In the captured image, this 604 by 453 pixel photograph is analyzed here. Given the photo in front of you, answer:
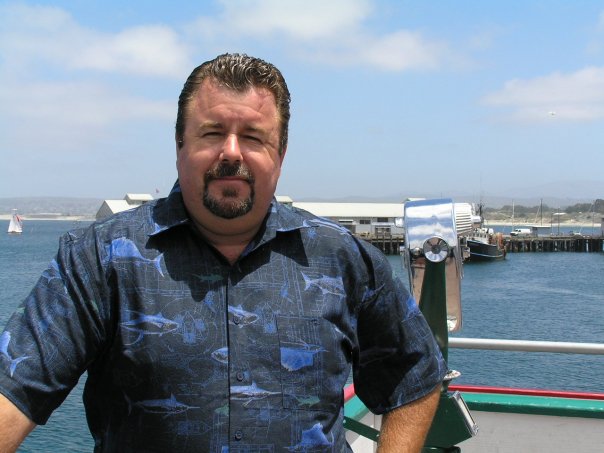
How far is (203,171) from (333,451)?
0.80 m

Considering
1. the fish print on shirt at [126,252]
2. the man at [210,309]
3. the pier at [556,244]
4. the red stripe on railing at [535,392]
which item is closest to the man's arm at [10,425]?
the man at [210,309]

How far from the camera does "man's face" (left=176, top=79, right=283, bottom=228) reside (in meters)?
1.81

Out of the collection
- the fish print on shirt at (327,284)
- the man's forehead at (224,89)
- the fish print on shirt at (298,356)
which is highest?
the man's forehead at (224,89)

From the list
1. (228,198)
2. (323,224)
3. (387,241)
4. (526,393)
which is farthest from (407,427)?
(387,241)

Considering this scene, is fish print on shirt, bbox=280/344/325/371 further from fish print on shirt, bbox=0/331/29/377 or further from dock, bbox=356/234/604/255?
dock, bbox=356/234/604/255

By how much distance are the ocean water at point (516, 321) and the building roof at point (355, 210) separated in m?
13.6

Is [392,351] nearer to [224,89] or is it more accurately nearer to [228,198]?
[228,198]

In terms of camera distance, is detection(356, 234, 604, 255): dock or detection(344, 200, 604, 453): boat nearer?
detection(344, 200, 604, 453): boat

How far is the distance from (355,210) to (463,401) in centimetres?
8227

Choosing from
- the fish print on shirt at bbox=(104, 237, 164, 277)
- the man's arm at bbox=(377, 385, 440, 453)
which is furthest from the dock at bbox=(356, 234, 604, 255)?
the fish print on shirt at bbox=(104, 237, 164, 277)

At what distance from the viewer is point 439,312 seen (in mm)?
2504

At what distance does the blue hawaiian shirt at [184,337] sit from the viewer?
1.68 m

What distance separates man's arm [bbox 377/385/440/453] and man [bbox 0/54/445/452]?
0.16 m

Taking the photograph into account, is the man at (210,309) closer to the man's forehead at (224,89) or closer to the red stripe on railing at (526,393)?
the man's forehead at (224,89)
